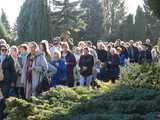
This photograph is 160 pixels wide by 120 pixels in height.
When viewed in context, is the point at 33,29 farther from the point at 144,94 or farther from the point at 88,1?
the point at 144,94

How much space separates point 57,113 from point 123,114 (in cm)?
130

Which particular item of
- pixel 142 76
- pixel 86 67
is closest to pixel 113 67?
pixel 86 67

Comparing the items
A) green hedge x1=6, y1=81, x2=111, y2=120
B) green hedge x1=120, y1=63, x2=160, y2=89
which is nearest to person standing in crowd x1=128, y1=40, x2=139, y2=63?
green hedge x1=120, y1=63, x2=160, y2=89

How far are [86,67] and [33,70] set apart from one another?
124 inches

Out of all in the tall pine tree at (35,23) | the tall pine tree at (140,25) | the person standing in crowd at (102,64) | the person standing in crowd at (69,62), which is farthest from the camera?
the tall pine tree at (35,23)

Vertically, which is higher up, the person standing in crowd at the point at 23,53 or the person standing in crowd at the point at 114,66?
the person standing in crowd at the point at 23,53

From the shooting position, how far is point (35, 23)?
6831cm

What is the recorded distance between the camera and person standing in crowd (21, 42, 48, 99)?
1556 centimetres

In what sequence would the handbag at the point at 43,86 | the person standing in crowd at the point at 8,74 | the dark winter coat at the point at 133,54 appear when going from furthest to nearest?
the dark winter coat at the point at 133,54 < the handbag at the point at 43,86 < the person standing in crowd at the point at 8,74

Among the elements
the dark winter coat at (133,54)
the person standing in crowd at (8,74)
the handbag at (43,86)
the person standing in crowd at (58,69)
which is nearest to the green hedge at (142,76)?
the handbag at (43,86)

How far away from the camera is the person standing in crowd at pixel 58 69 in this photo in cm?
1725

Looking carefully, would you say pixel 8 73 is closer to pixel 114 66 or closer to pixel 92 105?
pixel 92 105

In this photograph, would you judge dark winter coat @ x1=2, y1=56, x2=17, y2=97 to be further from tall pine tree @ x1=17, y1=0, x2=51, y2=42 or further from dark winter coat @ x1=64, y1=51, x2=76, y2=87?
tall pine tree @ x1=17, y1=0, x2=51, y2=42

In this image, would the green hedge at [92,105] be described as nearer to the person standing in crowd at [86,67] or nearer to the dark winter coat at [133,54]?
the person standing in crowd at [86,67]
